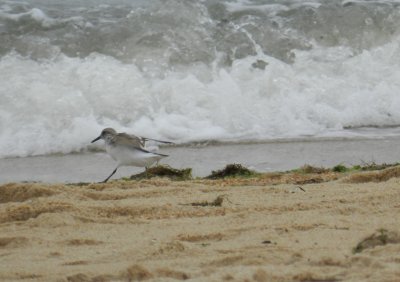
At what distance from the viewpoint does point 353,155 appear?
798 cm

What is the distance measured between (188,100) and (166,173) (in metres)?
2.95

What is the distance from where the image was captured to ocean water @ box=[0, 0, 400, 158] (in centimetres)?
918

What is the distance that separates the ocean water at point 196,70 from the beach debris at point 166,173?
1948 mm

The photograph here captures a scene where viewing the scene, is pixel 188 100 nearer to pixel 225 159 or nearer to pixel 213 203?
pixel 225 159

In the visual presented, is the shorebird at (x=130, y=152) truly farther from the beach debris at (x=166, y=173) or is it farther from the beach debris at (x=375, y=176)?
the beach debris at (x=375, y=176)

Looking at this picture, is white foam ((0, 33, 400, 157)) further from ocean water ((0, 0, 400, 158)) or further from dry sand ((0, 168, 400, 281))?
dry sand ((0, 168, 400, 281))

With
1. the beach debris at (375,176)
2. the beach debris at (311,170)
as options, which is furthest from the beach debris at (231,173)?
the beach debris at (375,176)

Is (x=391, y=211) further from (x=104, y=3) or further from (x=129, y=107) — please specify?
(x=104, y=3)

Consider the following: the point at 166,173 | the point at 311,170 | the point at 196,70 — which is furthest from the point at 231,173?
the point at 196,70

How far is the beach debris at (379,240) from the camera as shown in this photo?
4075 mm

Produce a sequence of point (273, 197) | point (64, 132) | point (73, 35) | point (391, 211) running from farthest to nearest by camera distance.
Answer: point (73, 35) → point (64, 132) → point (273, 197) → point (391, 211)

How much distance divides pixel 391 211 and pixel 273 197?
0.85 meters

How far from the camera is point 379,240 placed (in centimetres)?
415

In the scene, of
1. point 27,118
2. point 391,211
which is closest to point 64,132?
point 27,118
